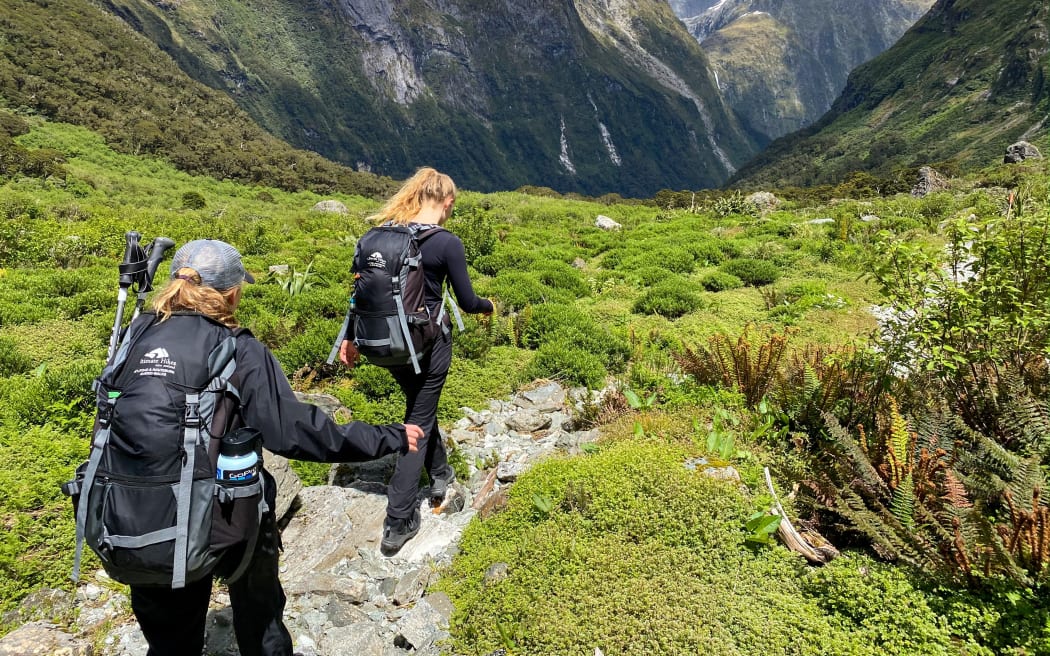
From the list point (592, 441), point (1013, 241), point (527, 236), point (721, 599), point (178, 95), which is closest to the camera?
point (721, 599)

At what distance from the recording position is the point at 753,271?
38.4 ft

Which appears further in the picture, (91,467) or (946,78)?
(946,78)

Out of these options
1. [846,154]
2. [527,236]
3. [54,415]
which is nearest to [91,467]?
[54,415]

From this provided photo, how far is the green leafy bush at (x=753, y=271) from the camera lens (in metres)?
11.6

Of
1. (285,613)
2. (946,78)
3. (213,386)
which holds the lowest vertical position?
(285,613)

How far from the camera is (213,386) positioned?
2279 millimetres

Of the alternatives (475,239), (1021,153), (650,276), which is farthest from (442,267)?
(1021,153)

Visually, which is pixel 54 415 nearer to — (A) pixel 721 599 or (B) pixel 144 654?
(B) pixel 144 654

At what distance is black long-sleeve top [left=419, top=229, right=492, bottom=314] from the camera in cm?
400

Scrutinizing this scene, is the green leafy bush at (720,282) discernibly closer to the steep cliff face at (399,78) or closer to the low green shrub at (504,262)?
the low green shrub at (504,262)

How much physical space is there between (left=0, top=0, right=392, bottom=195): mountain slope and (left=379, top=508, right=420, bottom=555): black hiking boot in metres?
47.1

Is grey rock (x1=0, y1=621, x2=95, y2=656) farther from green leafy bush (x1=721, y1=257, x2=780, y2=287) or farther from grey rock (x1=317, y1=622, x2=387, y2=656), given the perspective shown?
green leafy bush (x1=721, y1=257, x2=780, y2=287)

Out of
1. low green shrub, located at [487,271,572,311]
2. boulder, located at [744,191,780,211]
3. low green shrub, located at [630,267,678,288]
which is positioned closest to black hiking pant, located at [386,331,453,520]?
low green shrub, located at [487,271,572,311]

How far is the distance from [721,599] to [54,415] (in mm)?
6527
